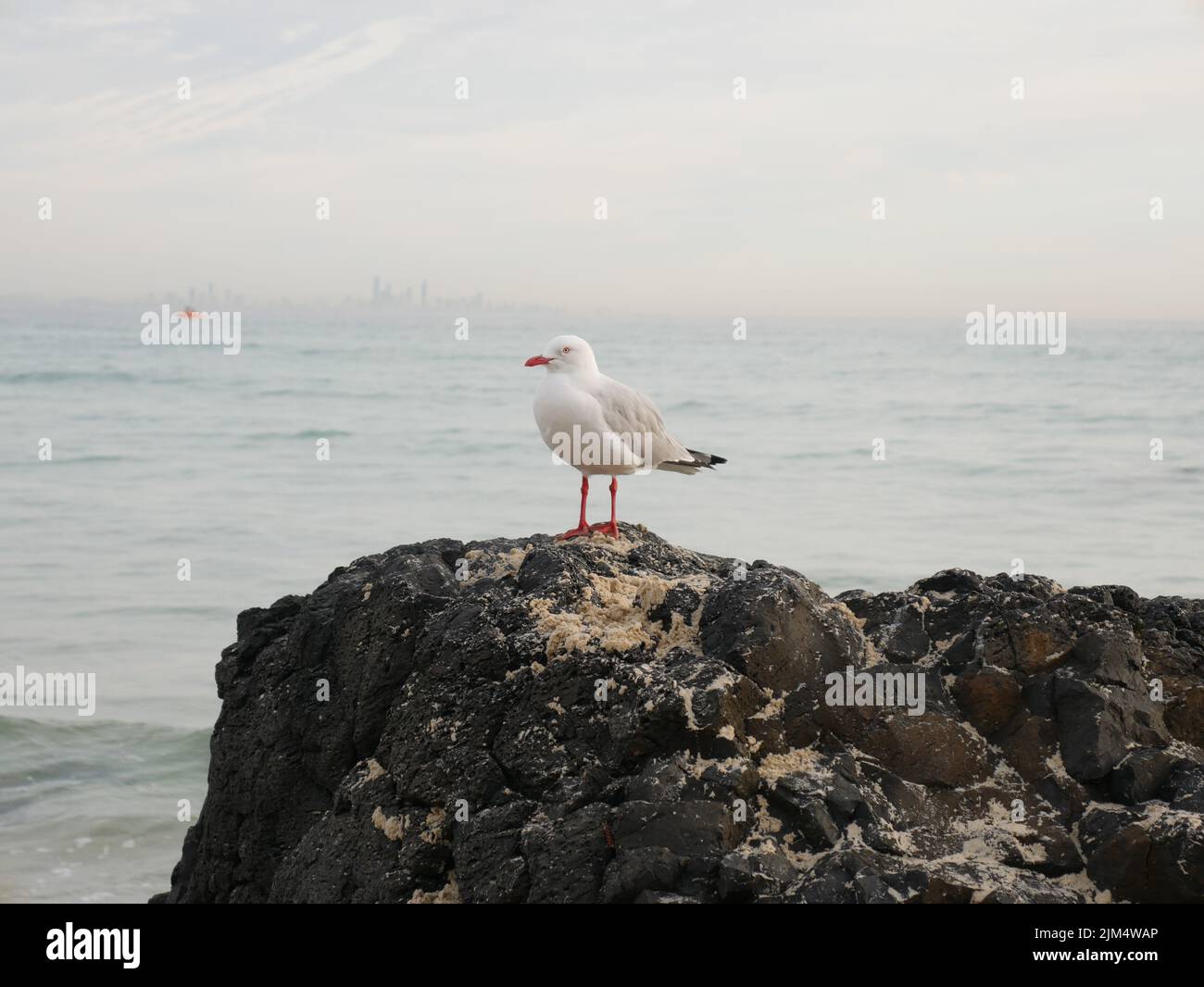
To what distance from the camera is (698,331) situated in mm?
71500

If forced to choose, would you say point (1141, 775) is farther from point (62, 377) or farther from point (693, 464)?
point (62, 377)

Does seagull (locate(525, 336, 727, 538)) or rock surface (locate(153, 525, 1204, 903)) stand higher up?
seagull (locate(525, 336, 727, 538))

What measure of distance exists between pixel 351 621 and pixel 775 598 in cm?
204

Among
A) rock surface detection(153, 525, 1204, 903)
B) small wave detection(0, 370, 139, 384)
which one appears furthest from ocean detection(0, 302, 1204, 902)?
rock surface detection(153, 525, 1204, 903)

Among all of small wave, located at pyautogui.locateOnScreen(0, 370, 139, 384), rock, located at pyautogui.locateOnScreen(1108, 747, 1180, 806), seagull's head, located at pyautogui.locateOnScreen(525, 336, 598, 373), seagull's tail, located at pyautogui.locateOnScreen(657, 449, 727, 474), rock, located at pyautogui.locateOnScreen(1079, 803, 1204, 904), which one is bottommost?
rock, located at pyautogui.locateOnScreen(1079, 803, 1204, 904)

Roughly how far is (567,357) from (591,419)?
0.44m

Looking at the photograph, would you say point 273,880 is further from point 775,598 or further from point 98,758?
point 98,758

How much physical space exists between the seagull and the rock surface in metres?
0.85

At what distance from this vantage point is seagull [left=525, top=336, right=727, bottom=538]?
6.47 m

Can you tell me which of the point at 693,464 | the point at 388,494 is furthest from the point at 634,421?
the point at 388,494

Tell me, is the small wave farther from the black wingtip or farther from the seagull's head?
the seagull's head

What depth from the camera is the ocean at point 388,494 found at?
1217cm

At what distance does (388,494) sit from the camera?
86.4ft

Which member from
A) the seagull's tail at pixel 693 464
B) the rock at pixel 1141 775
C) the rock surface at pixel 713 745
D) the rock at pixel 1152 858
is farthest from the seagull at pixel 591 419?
the rock at pixel 1152 858
